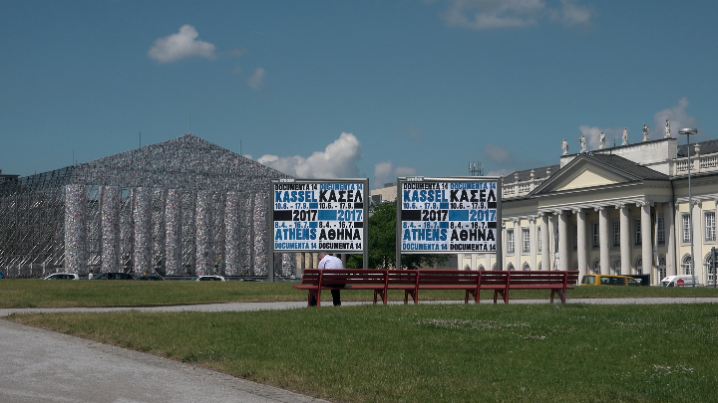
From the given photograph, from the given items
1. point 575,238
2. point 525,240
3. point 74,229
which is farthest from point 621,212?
point 74,229

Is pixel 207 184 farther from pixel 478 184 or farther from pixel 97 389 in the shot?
pixel 97 389

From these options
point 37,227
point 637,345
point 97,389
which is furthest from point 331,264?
point 37,227

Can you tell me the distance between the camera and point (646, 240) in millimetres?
84438

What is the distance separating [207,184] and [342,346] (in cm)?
9080

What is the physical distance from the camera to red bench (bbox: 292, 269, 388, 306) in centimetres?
2155

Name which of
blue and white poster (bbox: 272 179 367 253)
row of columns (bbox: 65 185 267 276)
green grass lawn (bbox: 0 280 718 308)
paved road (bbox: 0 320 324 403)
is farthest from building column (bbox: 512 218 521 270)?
paved road (bbox: 0 320 324 403)

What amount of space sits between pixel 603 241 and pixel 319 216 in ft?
202

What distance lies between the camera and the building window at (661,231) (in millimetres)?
85188

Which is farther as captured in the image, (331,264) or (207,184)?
(207,184)

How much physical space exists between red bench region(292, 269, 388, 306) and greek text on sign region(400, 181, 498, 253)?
11.7 meters

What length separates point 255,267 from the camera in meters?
103

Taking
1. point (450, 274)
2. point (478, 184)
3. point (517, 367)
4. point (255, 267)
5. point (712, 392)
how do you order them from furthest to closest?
point (255, 267)
point (478, 184)
point (450, 274)
point (517, 367)
point (712, 392)

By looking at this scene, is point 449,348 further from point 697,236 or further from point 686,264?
point 686,264

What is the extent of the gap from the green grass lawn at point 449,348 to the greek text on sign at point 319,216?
623 inches
